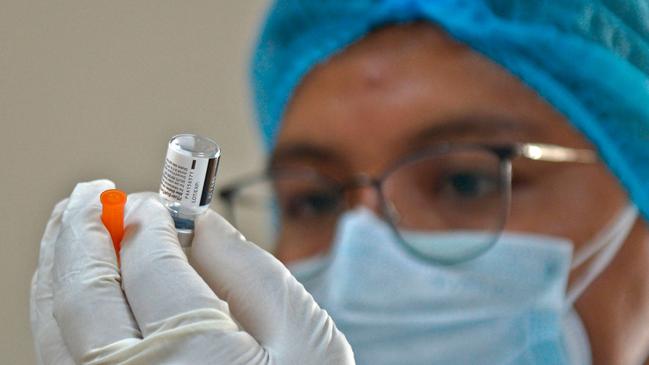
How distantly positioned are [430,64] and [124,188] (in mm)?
752

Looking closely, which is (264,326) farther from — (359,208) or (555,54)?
(555,54)

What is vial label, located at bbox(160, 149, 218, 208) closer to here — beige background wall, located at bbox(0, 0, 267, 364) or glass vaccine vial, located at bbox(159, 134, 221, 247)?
glass vaccine vial, located at bbox(159, 134, 221, 247)

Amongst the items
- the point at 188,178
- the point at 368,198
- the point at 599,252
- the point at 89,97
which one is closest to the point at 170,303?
the point at 188,178

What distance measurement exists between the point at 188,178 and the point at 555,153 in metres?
A: 0.52

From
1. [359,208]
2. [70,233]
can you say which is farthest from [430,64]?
[70,233]

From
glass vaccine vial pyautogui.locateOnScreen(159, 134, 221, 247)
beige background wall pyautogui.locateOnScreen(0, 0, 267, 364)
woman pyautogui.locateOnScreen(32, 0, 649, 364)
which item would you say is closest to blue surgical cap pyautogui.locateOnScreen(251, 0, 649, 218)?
woman pyautogui.locateOnScreen(32, 0, 649, 364)

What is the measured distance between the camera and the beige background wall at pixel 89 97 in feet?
5.64

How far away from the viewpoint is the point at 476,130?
125 centimetres

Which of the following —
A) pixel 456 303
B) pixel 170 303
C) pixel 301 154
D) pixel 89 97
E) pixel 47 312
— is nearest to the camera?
pixel 170 303

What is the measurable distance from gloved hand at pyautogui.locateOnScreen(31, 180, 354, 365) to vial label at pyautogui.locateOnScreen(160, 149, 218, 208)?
0.13ft

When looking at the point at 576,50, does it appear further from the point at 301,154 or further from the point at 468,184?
the point at 301,154

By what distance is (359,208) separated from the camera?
4.12 feet

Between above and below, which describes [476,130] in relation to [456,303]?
above

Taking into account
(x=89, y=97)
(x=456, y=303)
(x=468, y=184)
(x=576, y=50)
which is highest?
(x=576, y=50)
